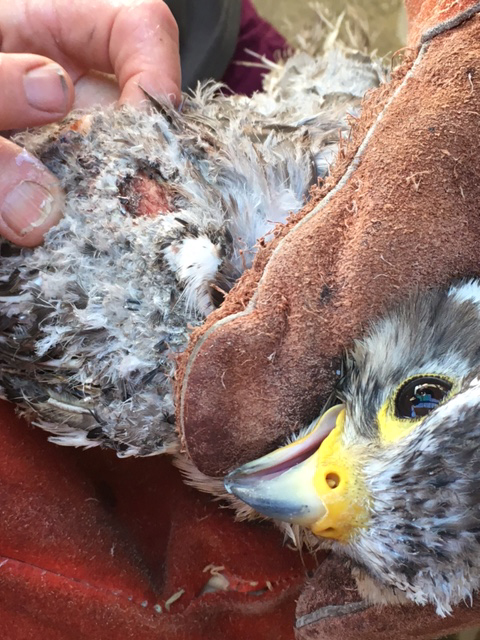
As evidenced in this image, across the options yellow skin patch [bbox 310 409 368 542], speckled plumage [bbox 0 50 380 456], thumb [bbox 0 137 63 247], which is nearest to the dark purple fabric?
speckled plumage [bbox 0 50 380 456]

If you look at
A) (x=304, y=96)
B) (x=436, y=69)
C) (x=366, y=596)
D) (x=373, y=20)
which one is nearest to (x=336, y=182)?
(x=436, y=69)

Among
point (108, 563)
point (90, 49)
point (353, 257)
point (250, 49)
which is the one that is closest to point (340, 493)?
point (353, 257)

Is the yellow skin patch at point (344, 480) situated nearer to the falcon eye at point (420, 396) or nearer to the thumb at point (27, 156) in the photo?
the falcon eye at point (420, 396)

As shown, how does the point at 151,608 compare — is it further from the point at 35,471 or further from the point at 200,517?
the point at 35,471

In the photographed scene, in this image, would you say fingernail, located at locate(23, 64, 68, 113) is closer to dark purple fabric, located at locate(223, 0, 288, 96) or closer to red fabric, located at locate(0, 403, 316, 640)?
red fabric, located at locate(0, 403, 316, 640)

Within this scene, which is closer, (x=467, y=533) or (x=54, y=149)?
(x=467, y=533)

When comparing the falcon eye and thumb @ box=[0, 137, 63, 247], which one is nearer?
the falcon eye
